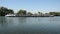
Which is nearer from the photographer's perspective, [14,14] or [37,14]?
[14,14]

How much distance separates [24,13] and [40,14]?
12.9 metres

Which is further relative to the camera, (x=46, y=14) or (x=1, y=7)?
(x=46, y=14)

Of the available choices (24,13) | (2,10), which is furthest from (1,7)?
(24,13)

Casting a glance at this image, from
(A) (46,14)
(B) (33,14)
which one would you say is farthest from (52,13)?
(B) (33,14)

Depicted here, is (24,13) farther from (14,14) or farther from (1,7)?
(1,7)

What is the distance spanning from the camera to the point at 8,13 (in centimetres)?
10012

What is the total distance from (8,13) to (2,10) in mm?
6498

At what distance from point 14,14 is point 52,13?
32274mm

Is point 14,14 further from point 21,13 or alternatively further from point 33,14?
point 33,14

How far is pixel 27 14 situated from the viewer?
102 metres

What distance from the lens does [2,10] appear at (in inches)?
3743

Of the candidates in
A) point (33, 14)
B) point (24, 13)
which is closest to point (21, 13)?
point (24, 13)

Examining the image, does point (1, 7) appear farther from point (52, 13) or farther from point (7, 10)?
point (52, 13)

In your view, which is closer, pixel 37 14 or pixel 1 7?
pixel 1 7
